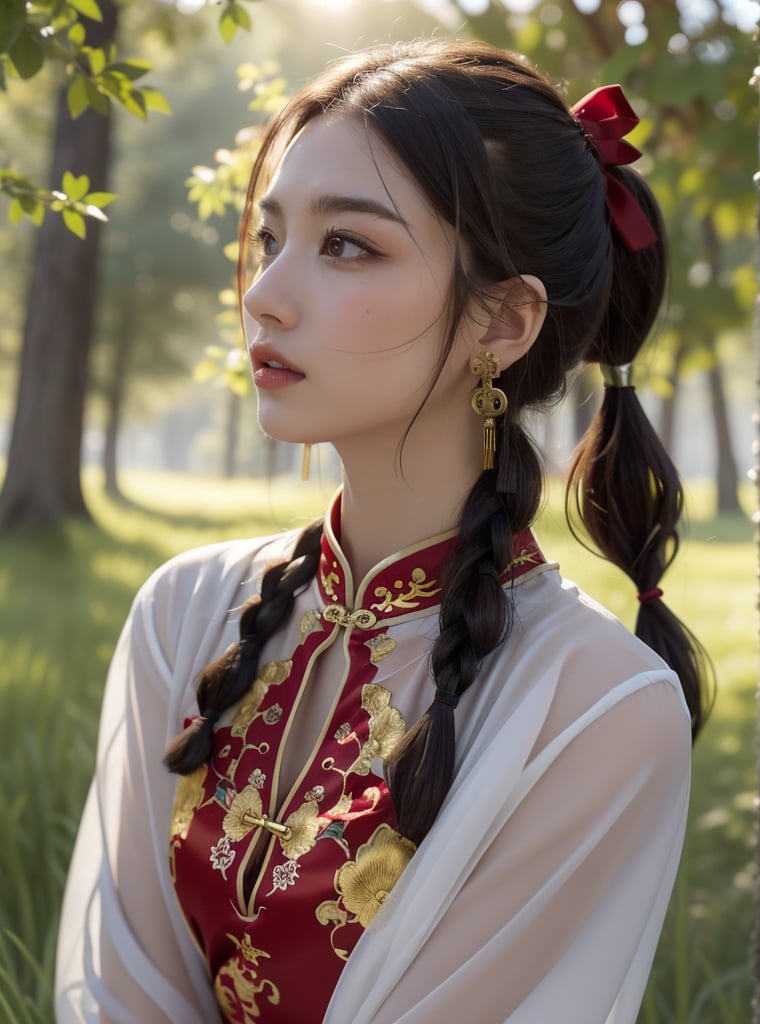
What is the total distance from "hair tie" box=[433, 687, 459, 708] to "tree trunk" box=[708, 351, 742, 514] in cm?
1572

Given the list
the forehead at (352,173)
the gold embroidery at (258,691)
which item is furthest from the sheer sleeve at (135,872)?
the forehead at (352,173)

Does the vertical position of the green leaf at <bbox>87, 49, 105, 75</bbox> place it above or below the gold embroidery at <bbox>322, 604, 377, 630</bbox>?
above

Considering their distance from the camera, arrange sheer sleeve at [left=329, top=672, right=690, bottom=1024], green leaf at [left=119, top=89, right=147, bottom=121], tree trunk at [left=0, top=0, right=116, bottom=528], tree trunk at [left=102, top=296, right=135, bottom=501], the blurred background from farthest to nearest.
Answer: tree trunk at [left=102, top=296, right=135, bottom=501]
tree trunk at [left=0, top=0, right=116, bottom=528]
the blurred background
green leaf at [left=119, top=89, right=147, bottom=121]
sheer sleeve at [left=329, top=672, right=690, bottom=1024]

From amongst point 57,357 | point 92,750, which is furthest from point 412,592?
point 57,357

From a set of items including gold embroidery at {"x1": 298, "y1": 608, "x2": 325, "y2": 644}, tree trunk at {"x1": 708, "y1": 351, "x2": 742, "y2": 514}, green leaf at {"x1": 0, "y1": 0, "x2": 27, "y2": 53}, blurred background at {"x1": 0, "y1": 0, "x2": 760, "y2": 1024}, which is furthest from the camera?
tree trunk at {"x1": 708, "y1": 351, "x2": 742, "y2": 514}

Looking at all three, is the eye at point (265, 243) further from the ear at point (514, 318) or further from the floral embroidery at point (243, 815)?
the floral embroidery at point (243, 815)

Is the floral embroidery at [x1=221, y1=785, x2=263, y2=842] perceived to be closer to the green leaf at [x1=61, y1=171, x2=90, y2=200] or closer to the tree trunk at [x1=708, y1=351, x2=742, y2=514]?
the green leaf at [x1=61, y1=171, x2=90, y2=200]

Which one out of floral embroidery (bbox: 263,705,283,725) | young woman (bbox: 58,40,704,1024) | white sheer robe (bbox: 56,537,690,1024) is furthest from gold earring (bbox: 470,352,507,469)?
floral embroidery (bbox: 263,705,283,725)

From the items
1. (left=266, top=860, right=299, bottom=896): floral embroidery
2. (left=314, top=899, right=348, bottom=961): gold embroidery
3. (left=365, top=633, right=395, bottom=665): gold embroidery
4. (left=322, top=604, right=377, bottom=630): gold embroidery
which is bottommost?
(left=314, top=899, right=348, bottom=961): gold embroidery

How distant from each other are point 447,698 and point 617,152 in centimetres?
83

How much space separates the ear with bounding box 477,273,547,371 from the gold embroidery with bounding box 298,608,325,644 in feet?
1.44

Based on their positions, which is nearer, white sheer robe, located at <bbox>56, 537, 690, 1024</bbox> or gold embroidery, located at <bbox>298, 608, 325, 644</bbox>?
white sheer robe, located at <bbox>56, 537, 690, 1024</bbox>

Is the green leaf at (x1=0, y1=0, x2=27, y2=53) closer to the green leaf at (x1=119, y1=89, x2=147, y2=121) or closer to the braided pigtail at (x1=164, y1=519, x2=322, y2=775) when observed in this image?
the green leaf at (x1=119, y1=89, x2=147, y2=121)

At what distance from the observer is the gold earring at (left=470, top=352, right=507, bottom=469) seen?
1516mm
